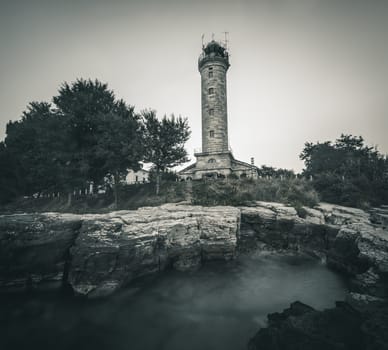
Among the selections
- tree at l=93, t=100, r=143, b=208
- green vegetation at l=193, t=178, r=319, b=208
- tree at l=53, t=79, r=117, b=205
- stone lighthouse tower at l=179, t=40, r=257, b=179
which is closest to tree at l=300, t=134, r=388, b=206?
green vegetation at l=193, t=178, r=319, b=208

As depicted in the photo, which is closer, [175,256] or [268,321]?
[268,321]

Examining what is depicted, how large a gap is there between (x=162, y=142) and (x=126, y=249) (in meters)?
16.0

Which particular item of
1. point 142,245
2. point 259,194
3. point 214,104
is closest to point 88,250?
point 142,245

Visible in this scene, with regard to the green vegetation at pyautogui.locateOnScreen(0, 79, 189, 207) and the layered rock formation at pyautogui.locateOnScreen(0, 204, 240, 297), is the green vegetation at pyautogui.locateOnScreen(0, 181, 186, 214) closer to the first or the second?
the green vegetation at pyautogui.locateOnScreen(0, 79, 189, 207)

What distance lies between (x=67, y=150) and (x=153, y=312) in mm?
20437

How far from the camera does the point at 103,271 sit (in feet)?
21.6

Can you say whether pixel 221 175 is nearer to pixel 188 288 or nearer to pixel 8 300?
pixel 188 288

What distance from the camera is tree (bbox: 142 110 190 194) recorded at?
21.1 metres

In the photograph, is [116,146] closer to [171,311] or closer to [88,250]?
[88,250]

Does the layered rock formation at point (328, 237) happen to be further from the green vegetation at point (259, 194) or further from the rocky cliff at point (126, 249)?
the green vegetation at point (259, 194)

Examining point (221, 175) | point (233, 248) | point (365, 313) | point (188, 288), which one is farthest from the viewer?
point (221, 175)

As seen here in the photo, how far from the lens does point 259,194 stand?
16.1 m

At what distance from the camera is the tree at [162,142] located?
2112 centimetres

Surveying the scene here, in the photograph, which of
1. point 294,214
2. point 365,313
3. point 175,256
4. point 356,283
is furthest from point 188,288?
point 294,214
